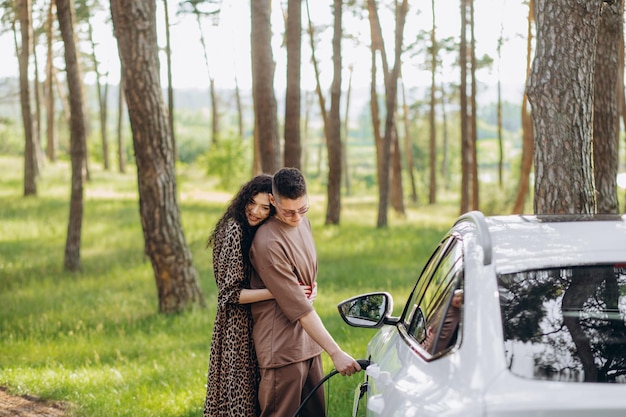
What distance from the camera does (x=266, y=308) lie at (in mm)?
4750

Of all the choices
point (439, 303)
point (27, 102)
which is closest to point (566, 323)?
point (439, 303)

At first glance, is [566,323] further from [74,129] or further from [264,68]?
[74,129]

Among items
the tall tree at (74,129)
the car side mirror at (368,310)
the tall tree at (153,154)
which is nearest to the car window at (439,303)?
the car side mirror at (368,310)

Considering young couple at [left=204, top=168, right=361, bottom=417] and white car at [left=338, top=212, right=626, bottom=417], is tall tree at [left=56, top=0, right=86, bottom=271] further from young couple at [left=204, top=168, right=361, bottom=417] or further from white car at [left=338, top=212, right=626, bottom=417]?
white car at [left=338, top=212, right=626, bottom=417]

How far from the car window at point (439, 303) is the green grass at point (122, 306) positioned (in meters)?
2.05

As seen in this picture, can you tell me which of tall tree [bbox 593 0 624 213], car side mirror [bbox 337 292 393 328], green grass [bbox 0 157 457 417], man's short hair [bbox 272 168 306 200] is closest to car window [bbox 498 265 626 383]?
car side mirror [bbox 337 292 393 328]

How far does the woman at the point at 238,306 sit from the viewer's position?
476 cm

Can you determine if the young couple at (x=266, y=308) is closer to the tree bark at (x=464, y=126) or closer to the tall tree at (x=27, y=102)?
the tree bark at (x=464, y=126)

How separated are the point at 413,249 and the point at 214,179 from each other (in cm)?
2999

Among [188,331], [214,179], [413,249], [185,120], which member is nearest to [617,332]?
[188,331]

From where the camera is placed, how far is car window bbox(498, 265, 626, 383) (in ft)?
9.34

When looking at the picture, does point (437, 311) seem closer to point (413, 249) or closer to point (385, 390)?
point (385, 390)

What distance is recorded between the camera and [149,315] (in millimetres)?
12539

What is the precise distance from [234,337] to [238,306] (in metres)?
0.18
